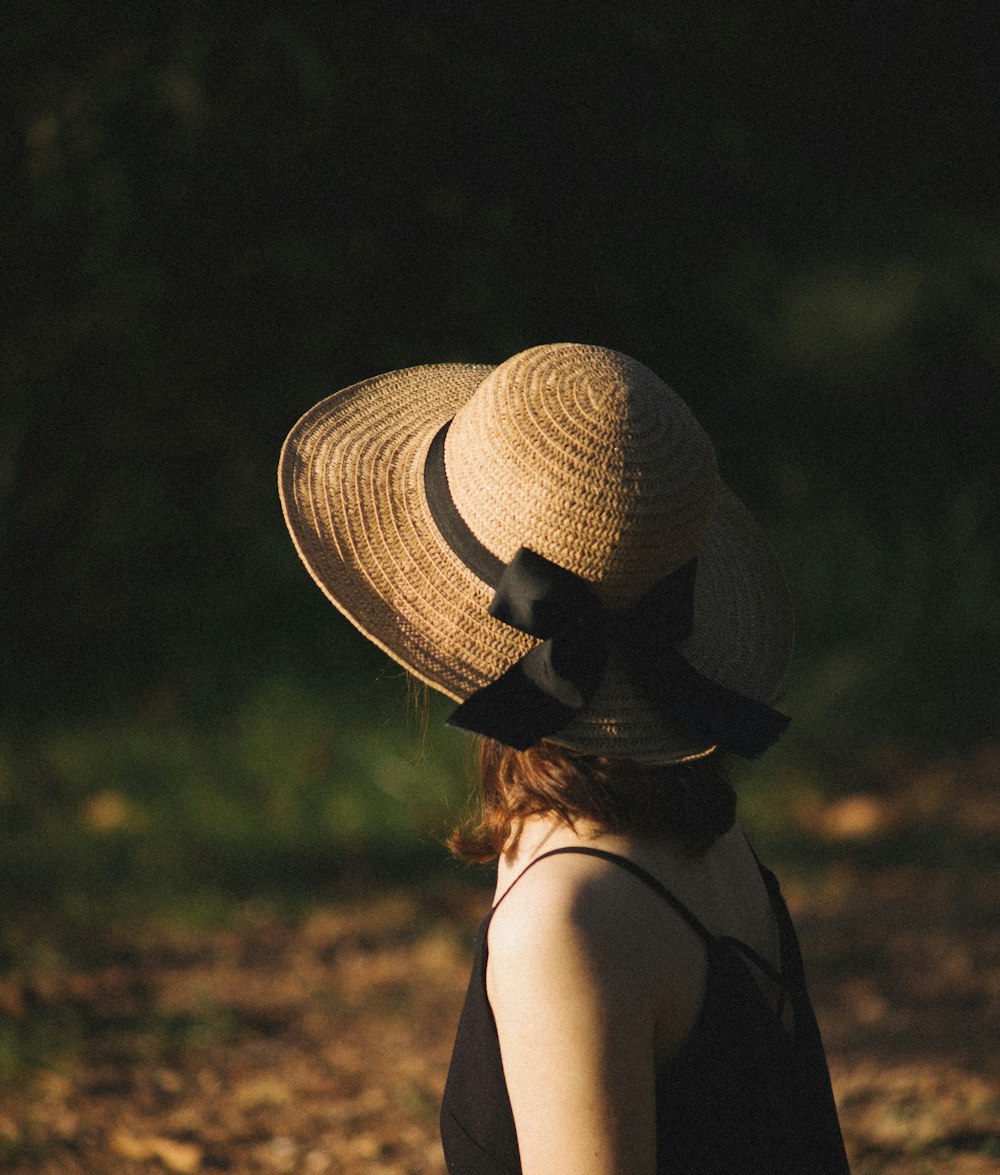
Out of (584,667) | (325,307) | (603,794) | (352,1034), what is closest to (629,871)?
(603,794)

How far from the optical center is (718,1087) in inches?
62.3

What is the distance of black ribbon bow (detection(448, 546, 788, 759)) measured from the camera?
1.60m

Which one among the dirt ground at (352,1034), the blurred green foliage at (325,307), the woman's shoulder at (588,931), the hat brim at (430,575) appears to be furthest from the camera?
the blurred green foliage at (325,307)

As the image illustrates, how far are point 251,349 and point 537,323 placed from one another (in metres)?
1.01

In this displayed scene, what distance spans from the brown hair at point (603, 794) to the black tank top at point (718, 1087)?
8 cm

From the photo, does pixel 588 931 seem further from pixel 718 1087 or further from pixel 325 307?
pixel 325 307

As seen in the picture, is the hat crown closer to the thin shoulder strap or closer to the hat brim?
the hat brim

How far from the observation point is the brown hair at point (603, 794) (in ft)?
5.30

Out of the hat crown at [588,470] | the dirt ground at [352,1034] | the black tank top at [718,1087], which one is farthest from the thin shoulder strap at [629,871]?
the dirt ground at [352,1034]

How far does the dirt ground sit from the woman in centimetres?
190

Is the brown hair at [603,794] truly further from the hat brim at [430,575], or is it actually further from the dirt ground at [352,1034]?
the dirt ground at [352,1034]

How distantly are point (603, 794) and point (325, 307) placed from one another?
3.35 m

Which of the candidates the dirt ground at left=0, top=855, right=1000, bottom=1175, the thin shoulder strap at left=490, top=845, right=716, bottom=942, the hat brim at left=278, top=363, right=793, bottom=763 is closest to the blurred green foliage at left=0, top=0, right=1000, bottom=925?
the dirt ground at left=0, top=855, right=1000, bottom=1175

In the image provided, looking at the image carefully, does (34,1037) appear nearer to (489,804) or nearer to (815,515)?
(489,804)
